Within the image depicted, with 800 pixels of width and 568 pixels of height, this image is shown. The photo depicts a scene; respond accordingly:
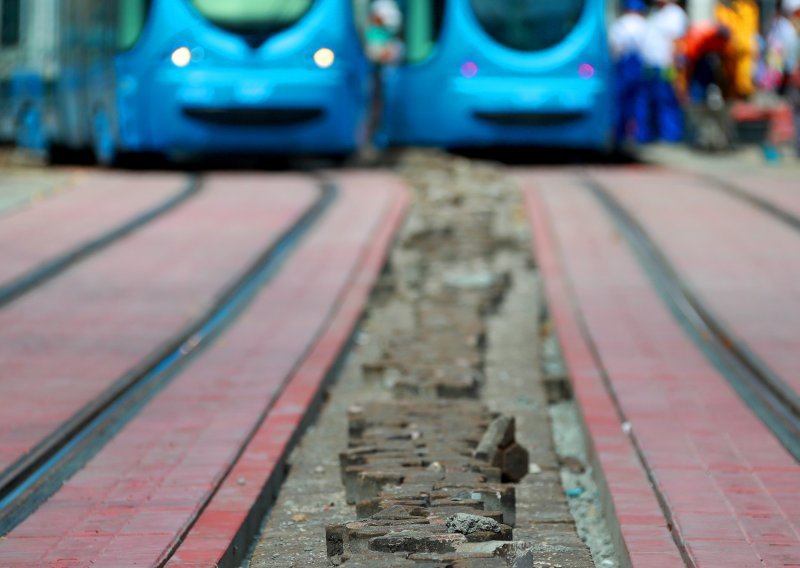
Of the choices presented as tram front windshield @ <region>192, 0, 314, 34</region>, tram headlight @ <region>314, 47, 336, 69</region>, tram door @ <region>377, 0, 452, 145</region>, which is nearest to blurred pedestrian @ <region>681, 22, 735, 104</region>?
tram door @ <region>377, 0, 452, 145</region>

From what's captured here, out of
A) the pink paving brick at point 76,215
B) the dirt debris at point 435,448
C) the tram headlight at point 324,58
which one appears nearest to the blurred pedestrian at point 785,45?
the tram headlight at point 324,58

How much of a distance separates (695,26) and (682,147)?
2343 mm

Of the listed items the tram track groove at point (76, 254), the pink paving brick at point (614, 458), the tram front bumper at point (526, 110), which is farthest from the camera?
the tram front bumper at point (526, 110)

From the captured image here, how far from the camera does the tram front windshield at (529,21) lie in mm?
18578

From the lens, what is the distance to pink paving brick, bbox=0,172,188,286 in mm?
11219

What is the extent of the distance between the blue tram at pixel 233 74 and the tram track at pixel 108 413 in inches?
260

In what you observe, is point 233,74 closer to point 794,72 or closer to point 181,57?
point 181,57

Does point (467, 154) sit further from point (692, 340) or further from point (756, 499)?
point (756, 499)

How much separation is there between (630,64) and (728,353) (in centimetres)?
1330

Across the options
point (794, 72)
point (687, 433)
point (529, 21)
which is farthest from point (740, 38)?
point (687, 433)

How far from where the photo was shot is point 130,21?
17.3m

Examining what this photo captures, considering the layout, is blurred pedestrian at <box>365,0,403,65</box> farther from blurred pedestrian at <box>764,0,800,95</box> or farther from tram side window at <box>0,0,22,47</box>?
blurred pedestrian at <box>764,0,800,95</box>

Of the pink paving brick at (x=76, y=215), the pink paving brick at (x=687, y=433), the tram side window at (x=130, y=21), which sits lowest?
the pink paving brick at (x=76, y=215)

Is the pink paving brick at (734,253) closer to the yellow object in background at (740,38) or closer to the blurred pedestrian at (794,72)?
the blurred pedestrian at (794,72)
